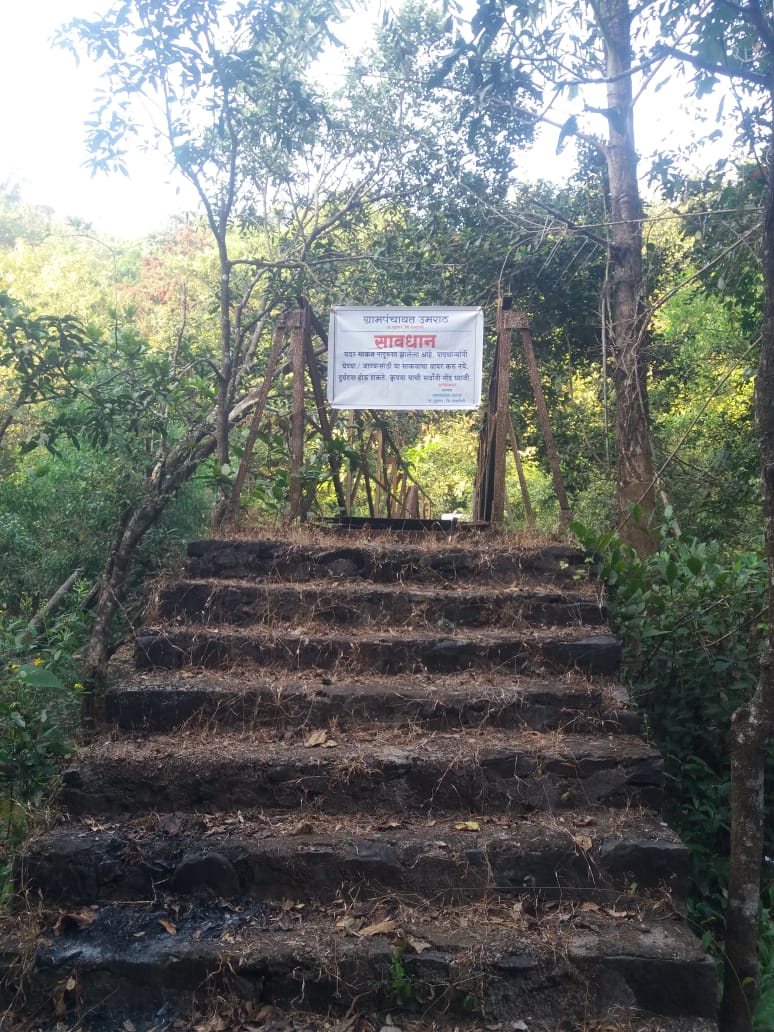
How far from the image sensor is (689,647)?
16.3 ft

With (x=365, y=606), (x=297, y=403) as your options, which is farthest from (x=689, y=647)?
(x=297, y=403)

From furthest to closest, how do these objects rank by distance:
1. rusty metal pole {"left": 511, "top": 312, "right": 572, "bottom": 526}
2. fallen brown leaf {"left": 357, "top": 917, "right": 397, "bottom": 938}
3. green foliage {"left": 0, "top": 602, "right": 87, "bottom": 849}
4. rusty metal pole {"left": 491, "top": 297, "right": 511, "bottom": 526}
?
rusty metal pole {"left": 491, "top": 297, "right": 511, "bottom": 526}, rusty metal pole {"left": 511, "top": 312, "right": 572, "bottom": 526}, green foliage {"left": 0, "top": 602, "right": 87, "bottom": 849}, fallen brown leaf {"left": 357, "top": 917, "right": 397, "bottom": 938}

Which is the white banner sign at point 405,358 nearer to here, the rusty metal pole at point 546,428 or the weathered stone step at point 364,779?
the rusty metal pole at point 546,428

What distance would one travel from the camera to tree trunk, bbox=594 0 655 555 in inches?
329

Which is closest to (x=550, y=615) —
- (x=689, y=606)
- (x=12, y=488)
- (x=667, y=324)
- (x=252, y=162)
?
(x=689, y=606)

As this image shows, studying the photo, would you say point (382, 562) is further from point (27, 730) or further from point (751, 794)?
point (751, 794)

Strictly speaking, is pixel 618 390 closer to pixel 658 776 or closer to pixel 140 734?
pixel 658 776

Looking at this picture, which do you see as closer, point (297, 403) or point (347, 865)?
point (347, 865)

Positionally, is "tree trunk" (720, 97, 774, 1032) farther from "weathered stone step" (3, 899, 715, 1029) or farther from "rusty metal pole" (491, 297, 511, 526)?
"rusty metal pole" (491, 297, 511, 526)

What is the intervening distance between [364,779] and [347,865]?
43 centimetres

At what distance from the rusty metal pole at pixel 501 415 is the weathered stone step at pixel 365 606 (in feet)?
3.84

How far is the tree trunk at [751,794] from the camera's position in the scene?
3.12 meters

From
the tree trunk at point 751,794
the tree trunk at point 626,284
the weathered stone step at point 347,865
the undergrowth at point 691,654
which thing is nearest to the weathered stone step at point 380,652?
the undergrowth at point 691,654

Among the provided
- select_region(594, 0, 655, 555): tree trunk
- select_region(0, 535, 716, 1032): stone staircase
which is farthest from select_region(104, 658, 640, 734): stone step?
select_region(594, 0, 655, 555): tree trunk
